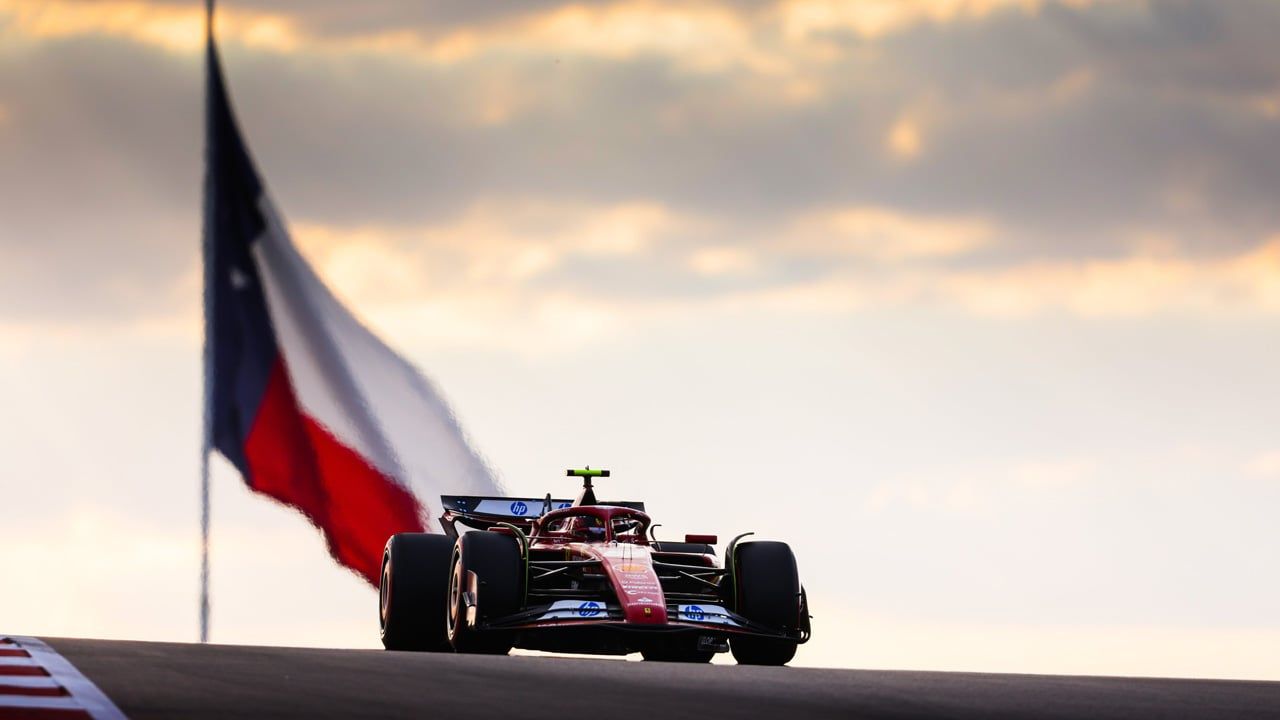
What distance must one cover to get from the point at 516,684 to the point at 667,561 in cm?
1002

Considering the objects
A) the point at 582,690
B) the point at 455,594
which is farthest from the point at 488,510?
the point at 582,690

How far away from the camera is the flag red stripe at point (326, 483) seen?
108 feet

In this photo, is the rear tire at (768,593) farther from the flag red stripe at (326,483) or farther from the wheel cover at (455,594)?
the flag red stripe at (326,483)

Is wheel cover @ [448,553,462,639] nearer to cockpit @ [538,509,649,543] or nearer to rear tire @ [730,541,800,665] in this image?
cockpit @ [538,509,649,543]

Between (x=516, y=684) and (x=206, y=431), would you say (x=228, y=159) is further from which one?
(x=516, y=684)

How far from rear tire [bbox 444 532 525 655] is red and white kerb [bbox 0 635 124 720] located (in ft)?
21.9

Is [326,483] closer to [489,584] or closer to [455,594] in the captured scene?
[455,594]

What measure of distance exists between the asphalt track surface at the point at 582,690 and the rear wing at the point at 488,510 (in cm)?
834

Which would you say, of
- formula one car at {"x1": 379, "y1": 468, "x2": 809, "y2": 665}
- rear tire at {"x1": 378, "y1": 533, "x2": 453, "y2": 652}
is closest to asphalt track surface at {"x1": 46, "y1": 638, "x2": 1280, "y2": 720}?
formula one car at {"x1": 379, "y1": 468, "x2": 809, "y2": 665}

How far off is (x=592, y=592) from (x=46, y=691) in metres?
10.9

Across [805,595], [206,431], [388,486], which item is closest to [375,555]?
[388,486]

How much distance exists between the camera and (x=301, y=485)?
3319 cm

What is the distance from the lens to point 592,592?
2422 centimetres

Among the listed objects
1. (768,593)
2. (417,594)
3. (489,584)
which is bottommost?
(768,593)
